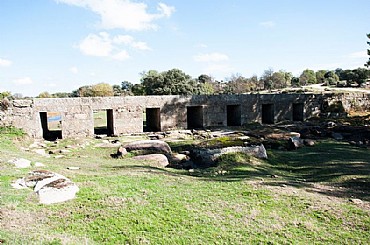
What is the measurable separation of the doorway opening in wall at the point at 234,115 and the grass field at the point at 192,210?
37.7ft

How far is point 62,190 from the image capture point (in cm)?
599

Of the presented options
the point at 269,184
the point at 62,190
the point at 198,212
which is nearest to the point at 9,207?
the point at 62,190

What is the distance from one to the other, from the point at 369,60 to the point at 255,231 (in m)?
21.9

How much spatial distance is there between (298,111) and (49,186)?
2084 cm

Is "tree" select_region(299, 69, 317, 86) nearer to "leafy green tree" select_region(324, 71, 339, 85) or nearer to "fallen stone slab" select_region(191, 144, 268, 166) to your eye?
"leafy green tree" select_region(324, 71, 339, 85)

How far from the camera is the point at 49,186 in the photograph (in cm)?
611

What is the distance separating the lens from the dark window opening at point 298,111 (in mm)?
22872

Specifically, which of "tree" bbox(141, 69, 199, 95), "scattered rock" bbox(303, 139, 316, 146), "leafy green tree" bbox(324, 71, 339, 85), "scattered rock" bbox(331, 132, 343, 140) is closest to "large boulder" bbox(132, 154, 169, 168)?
"scattered rock" bbox(303, 139, 316, 146)

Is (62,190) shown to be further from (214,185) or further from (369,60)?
(369,60)

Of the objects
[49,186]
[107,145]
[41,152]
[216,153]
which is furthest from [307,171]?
[41,152]

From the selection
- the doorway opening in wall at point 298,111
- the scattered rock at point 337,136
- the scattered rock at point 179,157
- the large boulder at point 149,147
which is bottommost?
the scattered rock at point 179,157

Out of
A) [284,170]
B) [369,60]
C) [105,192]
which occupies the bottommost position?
[284,170]

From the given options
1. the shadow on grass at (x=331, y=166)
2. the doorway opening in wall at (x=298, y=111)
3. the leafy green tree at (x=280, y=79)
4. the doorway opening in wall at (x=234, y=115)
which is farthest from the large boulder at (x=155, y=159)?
the leafy green tree at (x=280, y=79)

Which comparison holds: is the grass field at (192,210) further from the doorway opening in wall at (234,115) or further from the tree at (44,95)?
the tree at (44,95)
